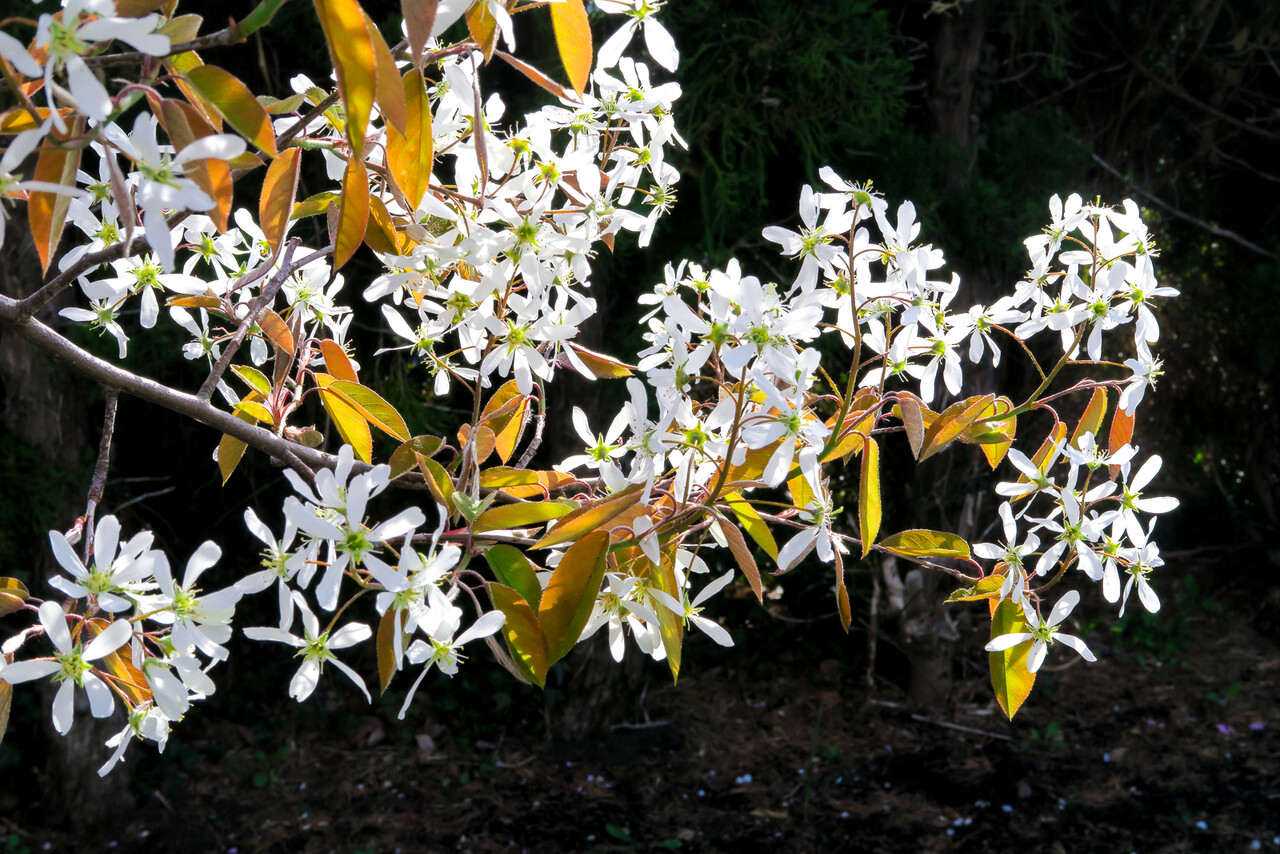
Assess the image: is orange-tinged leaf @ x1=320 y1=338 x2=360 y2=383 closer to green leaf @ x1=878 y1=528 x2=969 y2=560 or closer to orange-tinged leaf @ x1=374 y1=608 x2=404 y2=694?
orange-tinged leaf @ x1=374 y1=608 x2=404 y2=694

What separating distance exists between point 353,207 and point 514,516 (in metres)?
0.22

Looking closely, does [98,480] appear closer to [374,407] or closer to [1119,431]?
[374,407]

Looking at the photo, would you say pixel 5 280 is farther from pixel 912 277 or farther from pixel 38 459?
pixel 912 277

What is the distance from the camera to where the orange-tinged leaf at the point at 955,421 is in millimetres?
760

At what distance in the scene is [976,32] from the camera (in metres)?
2.82

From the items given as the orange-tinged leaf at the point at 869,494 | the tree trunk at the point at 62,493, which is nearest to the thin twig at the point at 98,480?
the orange-tinged leaf at the point at 869,494

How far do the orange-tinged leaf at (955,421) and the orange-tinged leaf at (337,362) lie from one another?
1.53 feet

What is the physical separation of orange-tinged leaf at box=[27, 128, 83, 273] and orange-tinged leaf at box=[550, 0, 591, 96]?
0.28 metres

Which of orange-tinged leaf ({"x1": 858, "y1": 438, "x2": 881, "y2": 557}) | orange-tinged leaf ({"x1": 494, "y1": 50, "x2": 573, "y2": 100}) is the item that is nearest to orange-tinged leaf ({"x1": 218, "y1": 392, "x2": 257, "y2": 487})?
orange-tinged leaf ({"x1": 494, "y1": 50, "x2": 573, "y2": 100})

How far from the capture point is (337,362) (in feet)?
2.80

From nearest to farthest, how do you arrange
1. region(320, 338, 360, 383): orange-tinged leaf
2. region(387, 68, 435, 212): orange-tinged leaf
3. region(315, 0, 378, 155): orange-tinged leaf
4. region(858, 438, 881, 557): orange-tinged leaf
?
1. region(315, 0, 378, 155): orange-tinged leaf
2. region(387, 68, 435, 212): orange-tinged leaf
3. region(858, 438, 881, 557): orange-tinged leaf
4. region(320, 338, 360, 383): orange-tinged leaf

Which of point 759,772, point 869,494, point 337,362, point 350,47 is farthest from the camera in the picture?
point 759,772

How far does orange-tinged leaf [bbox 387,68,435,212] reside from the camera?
61 centimetres

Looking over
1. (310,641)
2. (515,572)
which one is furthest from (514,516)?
(310,641)
